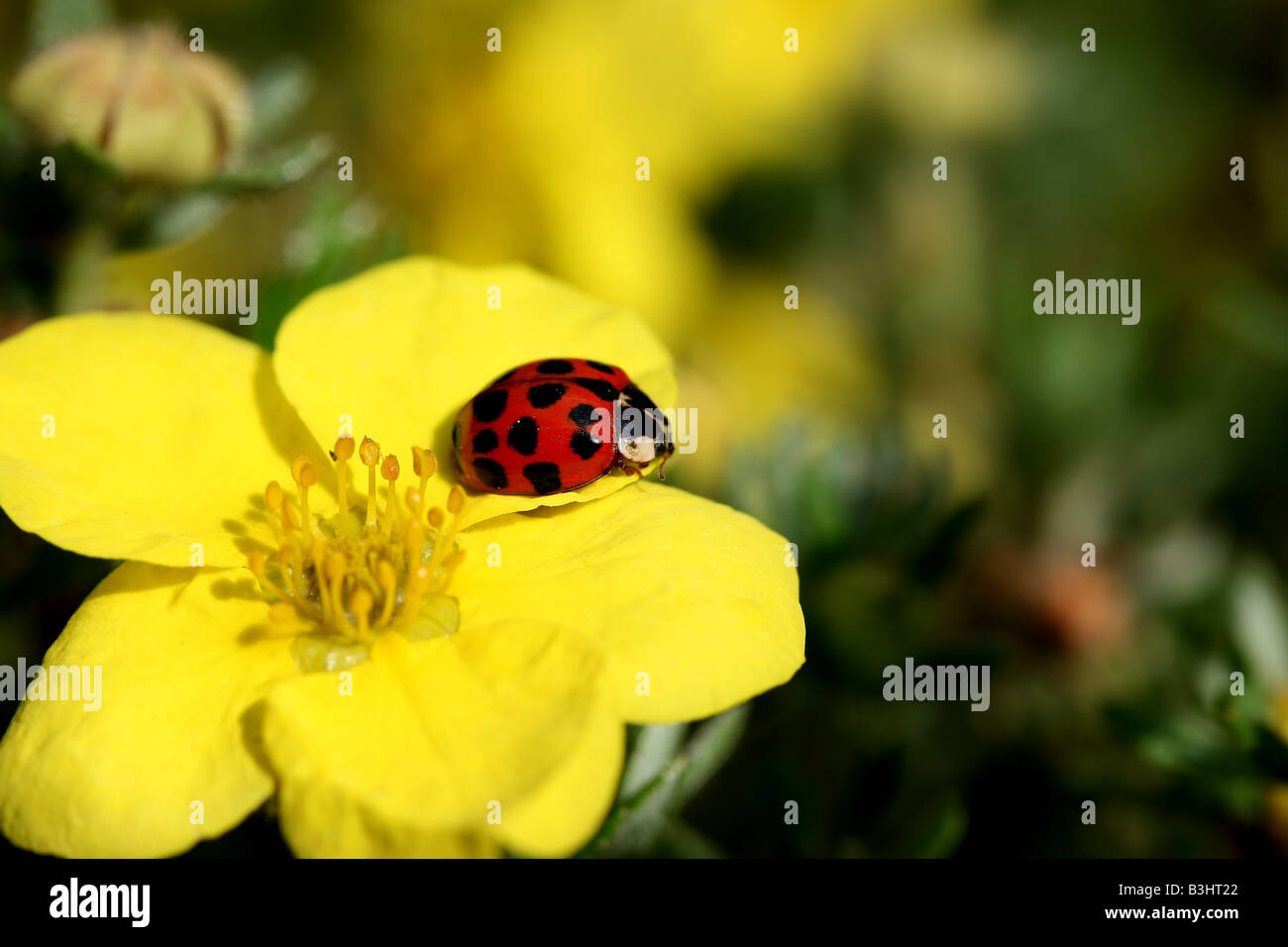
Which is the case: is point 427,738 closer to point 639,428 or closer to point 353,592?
point 353,592

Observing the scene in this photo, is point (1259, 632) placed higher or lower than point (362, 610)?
lower

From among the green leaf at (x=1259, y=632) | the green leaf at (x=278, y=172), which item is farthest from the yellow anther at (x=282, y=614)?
the green leaf at (x=1259, y=632)

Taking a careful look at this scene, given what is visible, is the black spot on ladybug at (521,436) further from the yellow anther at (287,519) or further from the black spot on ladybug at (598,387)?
the yellow anther at (287,519)

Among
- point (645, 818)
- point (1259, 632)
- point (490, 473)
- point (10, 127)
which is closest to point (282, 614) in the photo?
point (490, 473)

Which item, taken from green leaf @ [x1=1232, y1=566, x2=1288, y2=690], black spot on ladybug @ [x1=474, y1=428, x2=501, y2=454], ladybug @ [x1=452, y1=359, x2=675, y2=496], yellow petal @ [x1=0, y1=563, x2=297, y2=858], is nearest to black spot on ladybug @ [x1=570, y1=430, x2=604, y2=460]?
ladybug @ [x1=452, y1=359, x2=675, y2=496]

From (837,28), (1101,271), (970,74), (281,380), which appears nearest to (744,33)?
(837,28)
